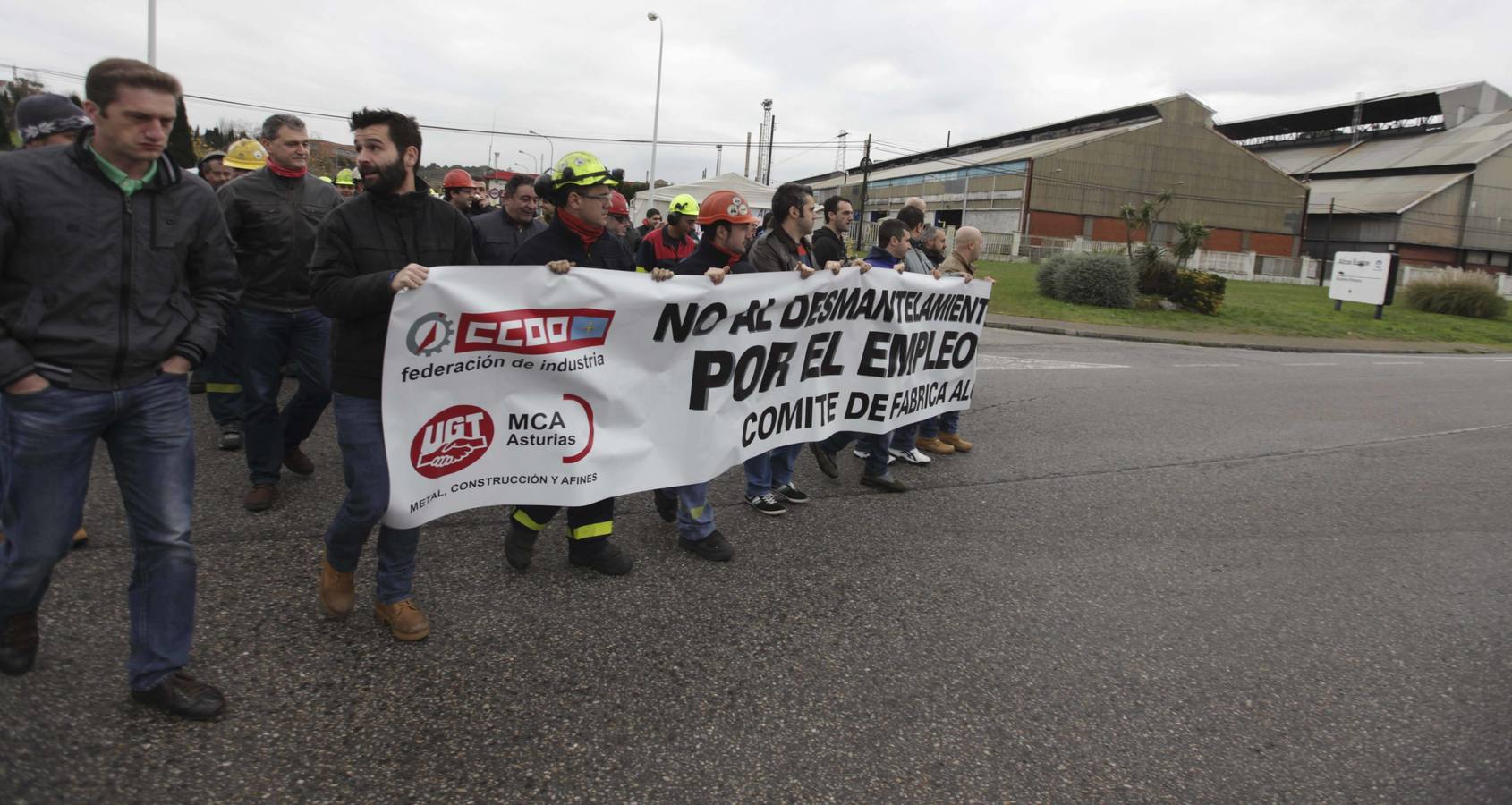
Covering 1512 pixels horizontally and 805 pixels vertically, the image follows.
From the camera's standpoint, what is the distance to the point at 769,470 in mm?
5262

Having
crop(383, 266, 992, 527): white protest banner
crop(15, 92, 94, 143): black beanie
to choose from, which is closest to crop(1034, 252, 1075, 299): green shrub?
crop(383, 266, 992, 527): white protest banner

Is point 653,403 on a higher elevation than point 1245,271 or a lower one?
lower

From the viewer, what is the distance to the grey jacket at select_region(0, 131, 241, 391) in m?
2.50

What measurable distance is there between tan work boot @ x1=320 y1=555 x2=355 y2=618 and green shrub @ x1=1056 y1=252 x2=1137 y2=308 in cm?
2391

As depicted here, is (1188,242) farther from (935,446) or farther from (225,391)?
(225,391)

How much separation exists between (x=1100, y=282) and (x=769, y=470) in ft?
70.9

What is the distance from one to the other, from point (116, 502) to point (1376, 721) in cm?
568

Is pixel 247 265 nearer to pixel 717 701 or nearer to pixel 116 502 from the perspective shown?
pixel 116 502

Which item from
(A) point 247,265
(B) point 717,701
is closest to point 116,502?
(A) point 247,265

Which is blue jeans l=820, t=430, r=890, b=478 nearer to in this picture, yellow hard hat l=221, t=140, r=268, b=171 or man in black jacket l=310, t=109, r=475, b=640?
man in black jacket l=310, t=109, r=475, b=640

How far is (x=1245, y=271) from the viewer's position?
5569 cm

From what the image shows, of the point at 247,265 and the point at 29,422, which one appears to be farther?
the point at 247,265

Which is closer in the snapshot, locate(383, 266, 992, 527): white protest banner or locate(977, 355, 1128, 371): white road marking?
locate(383, 266, 992, 527): white protest banner

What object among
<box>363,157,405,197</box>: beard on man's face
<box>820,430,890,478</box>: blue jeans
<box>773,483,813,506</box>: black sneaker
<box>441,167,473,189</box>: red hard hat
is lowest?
<box>773,483,813,506</box>: black sneaker
